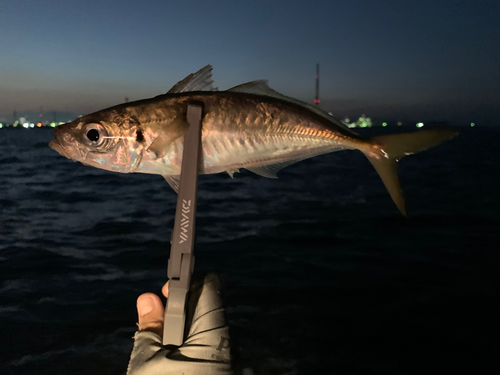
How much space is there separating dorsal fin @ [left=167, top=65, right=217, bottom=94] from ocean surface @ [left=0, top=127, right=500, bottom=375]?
58.7 inches

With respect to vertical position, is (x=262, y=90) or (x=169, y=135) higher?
(x=262, y=90)

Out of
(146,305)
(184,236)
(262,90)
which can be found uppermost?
(262,90)

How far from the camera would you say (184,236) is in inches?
90.1

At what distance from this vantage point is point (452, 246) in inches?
491

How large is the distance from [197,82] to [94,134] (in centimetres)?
71

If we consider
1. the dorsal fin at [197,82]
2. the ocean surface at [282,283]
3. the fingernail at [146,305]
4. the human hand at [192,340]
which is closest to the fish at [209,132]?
the dorsal fin at [197,82]

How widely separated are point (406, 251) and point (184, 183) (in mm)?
11424

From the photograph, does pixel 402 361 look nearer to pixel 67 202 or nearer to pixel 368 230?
pixel 368 230

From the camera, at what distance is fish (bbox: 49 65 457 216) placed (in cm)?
215

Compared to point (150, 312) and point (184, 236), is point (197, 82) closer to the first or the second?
point (184, 236)

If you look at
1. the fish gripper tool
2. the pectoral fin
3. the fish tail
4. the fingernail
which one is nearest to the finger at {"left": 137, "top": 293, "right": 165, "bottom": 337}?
the fingernail

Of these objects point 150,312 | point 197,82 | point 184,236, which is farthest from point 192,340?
point 197,82

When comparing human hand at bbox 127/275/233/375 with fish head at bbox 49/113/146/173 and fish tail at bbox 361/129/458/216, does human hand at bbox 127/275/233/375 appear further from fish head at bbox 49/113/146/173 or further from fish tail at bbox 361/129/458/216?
fish tail at bbox 361/129/458/216

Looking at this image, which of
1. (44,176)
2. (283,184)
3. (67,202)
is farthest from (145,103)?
(44,176)
